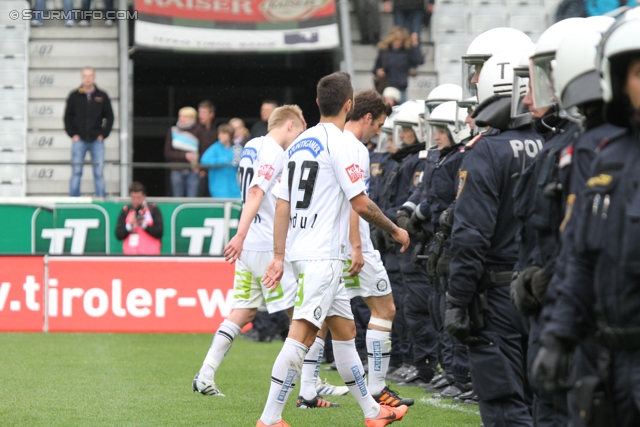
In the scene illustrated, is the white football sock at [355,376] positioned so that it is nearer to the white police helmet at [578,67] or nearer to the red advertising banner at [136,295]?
the white police helmet at [578,67]

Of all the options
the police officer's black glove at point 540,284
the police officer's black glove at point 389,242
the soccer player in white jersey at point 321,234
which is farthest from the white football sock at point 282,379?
the police officer's black glove at point 389,242

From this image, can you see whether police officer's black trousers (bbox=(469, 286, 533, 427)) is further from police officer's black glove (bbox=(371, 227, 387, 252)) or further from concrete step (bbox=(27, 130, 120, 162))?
concrete step (bbox=(27, 130, 120, 162))

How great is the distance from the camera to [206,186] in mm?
17047

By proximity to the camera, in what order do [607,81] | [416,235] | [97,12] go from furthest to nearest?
[97,12], [416,235], [607,81]

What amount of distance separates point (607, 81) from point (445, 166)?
4.35 meters

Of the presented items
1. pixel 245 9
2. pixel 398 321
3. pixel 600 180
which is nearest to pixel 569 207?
pixel 600 180

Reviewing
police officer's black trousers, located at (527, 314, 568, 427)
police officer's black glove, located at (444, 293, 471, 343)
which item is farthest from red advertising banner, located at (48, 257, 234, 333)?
police officer's black trousers, located at (527, 314, 568, 427)

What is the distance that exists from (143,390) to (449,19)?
1294 centimetres

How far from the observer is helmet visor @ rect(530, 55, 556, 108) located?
5309mm

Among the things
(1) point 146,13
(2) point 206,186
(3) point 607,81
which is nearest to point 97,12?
(1) point 146,13

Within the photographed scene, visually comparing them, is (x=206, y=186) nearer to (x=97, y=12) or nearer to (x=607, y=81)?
(x=97, y=12)

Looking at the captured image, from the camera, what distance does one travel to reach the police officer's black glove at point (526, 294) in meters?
4.87

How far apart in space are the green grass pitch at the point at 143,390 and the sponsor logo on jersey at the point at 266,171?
→ 1828mm

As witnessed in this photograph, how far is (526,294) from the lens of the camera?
16.0 ft
